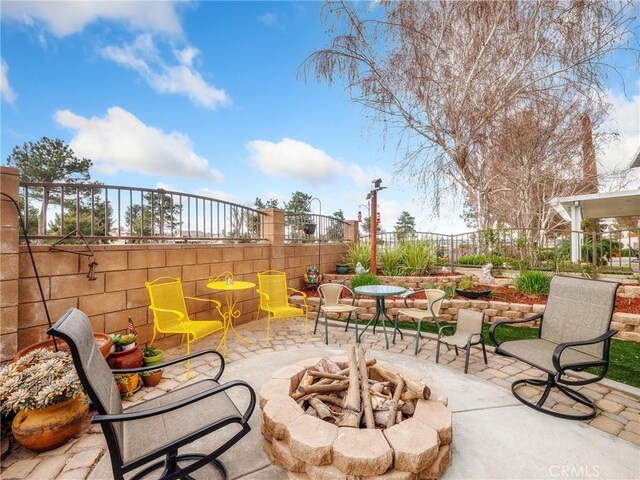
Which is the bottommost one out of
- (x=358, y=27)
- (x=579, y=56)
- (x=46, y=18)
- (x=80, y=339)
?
(x=80, y=339)

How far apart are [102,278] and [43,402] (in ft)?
5.34

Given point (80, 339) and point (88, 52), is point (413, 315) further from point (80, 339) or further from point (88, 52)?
point (88, 52)

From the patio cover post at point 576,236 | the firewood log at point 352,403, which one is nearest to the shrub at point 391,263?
the patio cover post at point 576,236

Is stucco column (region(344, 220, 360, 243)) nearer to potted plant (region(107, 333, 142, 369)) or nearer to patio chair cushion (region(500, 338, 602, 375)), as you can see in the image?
patio chair cushion (region(500, 338, 602, 375))

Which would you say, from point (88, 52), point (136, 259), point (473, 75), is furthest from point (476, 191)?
point (88, 52)

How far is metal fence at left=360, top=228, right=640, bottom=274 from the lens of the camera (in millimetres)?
6938

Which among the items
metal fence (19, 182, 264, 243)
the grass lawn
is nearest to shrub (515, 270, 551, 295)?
the grass lawn

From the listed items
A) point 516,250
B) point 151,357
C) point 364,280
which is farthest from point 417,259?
point 151,357

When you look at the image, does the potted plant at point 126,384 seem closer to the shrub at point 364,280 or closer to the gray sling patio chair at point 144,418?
the gray sling patio chair at point 144,418

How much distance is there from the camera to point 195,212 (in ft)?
14.4

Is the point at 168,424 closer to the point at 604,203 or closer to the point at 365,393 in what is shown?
the point at 365,393

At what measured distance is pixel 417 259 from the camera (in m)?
6.93

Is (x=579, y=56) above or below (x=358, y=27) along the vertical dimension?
below

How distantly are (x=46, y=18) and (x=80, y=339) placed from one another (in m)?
4.97
